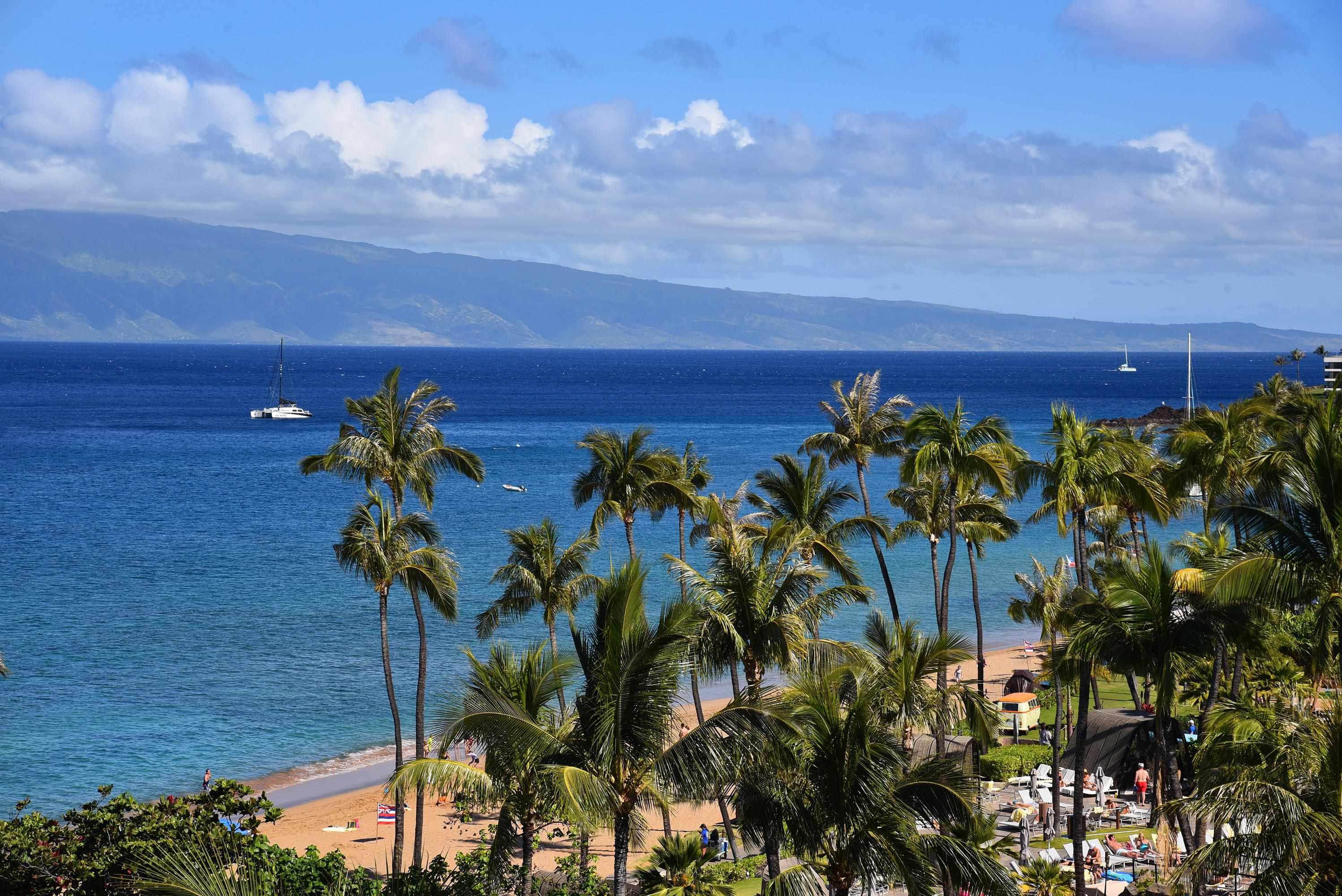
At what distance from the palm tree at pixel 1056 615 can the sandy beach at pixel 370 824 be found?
8478 millimetres

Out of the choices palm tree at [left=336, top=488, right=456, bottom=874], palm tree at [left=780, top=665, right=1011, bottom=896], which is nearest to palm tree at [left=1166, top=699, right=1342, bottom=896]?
palm tree at [left=780, top=665, right=1011, bottom=896]

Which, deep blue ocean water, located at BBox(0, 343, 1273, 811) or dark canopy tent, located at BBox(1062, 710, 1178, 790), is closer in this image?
dark canopy tent, located at BBox(1062, 710, 1178, 790)

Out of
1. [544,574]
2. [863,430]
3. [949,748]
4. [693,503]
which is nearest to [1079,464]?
[863,430]

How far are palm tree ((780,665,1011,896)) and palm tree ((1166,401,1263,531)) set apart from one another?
51.4 feet

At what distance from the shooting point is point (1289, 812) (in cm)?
1253

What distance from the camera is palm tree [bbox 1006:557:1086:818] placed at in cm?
2300

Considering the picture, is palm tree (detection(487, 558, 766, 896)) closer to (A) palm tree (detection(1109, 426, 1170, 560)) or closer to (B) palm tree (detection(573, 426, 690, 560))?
(B) palm tree (detection(573, 426, 690, 560))

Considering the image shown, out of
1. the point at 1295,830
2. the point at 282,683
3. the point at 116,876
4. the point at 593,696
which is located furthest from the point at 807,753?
the point at 282,683

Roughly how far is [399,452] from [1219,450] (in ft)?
61.6

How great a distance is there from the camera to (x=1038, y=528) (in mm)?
81188

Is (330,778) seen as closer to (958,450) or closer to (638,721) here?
(958,450)

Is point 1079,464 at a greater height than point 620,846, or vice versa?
point 1079,464

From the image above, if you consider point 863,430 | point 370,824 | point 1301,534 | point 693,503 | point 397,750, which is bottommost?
point 370,824

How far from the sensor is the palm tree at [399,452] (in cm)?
2720
